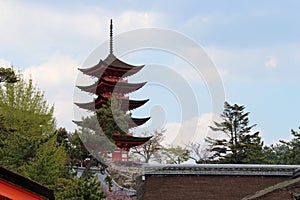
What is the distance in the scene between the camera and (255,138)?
84.6ft

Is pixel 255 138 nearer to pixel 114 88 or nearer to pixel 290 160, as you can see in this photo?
pixel 290 160

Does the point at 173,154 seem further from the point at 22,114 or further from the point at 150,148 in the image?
the point at 22,114

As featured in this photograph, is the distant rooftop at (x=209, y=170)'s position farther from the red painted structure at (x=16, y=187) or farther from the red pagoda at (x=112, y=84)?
the red pagoda at (x=112, y=84)

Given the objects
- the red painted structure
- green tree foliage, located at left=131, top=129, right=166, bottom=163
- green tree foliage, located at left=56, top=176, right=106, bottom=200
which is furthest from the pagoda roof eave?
the red painted structure

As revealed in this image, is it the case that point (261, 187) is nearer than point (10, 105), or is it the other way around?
point (261, 187)

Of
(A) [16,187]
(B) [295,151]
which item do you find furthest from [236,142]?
(A) [16,187]

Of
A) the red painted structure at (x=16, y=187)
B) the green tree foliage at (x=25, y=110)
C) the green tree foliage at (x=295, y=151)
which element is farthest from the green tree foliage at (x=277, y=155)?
the red painted structure at (x=16, y=187)

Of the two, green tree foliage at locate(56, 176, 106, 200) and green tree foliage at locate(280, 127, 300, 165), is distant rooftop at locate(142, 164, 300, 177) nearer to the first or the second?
green tree foliage at locate(56, 176, 106, 200)

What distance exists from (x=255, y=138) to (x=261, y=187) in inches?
550

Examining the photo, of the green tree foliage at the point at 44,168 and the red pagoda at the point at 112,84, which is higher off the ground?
the red pagoda at the point at 112,84

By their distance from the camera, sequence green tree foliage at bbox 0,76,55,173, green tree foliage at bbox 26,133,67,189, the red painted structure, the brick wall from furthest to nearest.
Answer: green tree foliage at bbox 0,76,55,173, green tree foliage at bbox 26,133,67,189, the brick wall, the red painted structure

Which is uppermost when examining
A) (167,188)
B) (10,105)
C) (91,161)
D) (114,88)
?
(114,88)

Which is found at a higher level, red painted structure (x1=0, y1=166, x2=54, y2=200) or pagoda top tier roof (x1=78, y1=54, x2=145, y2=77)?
pagoda top tier roof (x1=78, y1=54, x2=145, y2=77)

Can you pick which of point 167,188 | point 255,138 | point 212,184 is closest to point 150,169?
point 167,188
